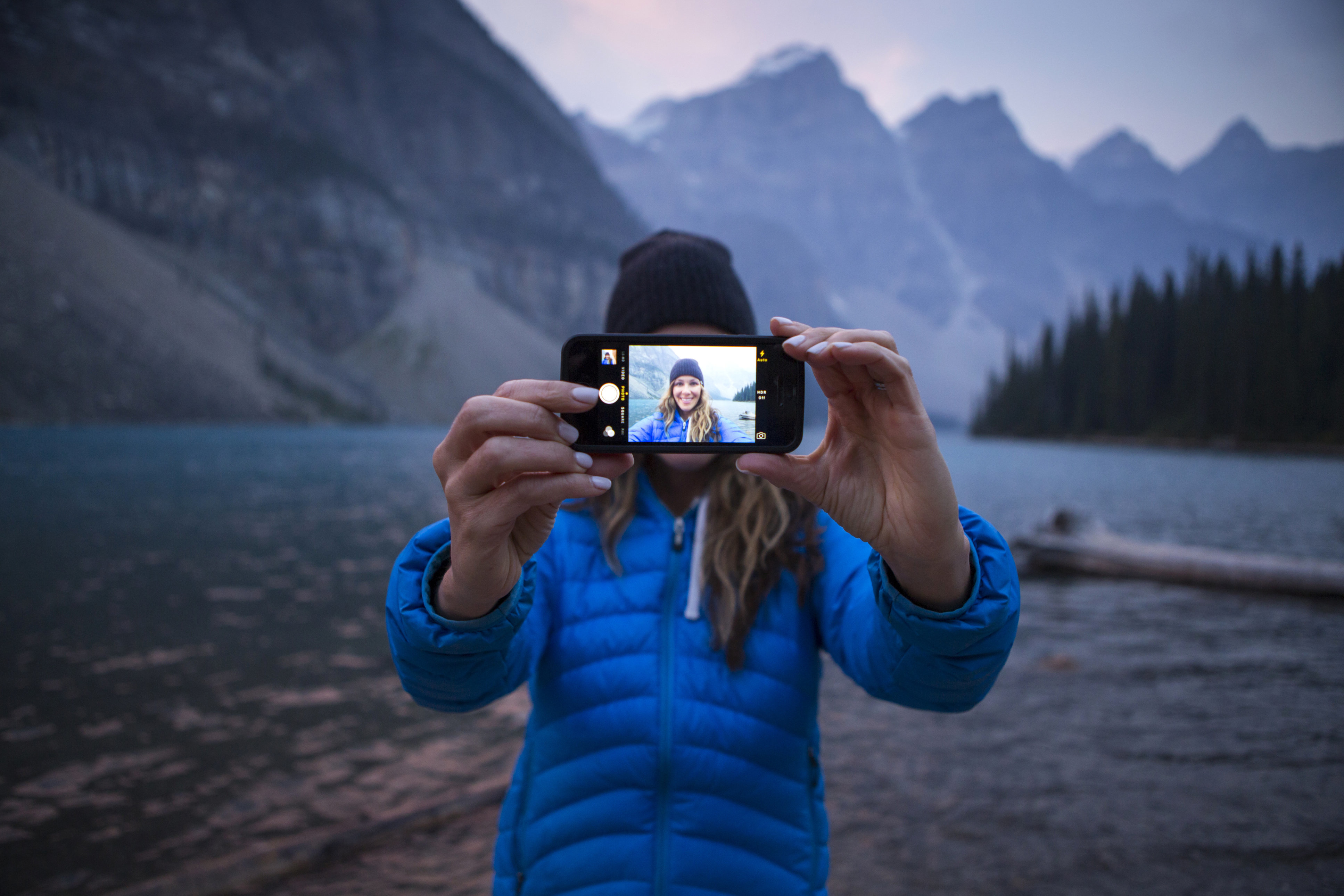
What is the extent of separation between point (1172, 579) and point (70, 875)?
17438 millimetres

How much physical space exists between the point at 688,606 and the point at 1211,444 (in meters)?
88.8

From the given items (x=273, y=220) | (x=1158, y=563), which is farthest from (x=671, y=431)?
(x=273, y=220)

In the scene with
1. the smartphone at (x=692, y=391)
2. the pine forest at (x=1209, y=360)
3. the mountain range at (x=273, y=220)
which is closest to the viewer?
the smartphone at (x=692, y=391)

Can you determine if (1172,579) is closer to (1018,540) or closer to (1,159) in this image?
(1018,540)

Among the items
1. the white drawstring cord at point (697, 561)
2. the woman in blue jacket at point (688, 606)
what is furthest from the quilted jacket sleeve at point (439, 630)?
the white drawstring cord at point (697, 561)

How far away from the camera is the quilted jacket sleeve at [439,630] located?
5.86ft

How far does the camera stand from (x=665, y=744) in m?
2.20

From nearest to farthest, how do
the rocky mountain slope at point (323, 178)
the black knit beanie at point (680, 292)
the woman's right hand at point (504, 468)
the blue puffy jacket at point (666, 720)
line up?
the woman's right hand at point (504, 468), the blue puffy jacket at point (666, 720), the black knit beanie at point (680, 292), the rocky mountain slope at point (323, 178)

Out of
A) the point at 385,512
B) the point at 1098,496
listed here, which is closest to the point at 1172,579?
the point at 1098,496

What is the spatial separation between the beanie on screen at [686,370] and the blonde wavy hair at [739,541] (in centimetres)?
44

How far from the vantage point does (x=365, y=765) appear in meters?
6.88

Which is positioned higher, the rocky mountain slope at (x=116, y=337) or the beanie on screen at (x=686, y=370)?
the rocky mountain slope at (x=116, y=337)

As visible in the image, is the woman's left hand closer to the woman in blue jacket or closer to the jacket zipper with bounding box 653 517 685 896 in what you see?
the woman in blue jacket

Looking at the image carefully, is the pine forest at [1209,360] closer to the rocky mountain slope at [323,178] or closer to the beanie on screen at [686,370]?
the beanie on screen at [686,370]
